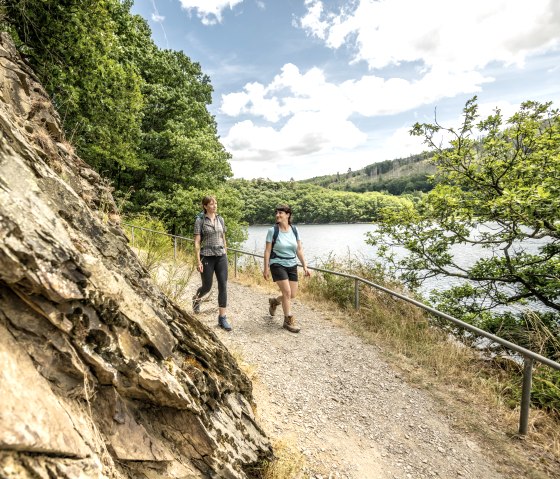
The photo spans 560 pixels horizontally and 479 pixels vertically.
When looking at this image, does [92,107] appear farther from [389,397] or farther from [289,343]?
[389,397]

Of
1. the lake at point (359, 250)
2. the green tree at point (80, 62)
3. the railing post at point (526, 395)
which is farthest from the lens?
the lake at point (359, 250)

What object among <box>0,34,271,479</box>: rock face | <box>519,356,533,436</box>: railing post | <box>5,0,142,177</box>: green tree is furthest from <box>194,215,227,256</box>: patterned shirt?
<box>519,356,533,436</box>: railing post

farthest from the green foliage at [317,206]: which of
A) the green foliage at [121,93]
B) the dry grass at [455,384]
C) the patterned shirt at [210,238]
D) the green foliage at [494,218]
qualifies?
the patterned shirt at [210,238]

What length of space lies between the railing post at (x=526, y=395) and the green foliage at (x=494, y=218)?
2.75 meters

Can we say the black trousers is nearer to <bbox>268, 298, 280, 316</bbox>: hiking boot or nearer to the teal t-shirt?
the teal t-shirt

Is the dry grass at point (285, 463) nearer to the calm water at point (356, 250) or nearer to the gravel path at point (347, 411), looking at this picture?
the gravel path at point (347, 411)

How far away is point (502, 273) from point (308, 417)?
6126 mm

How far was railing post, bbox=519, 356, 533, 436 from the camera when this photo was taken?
10.7ft

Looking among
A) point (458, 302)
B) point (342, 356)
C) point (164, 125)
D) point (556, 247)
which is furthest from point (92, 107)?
point (556, 247)

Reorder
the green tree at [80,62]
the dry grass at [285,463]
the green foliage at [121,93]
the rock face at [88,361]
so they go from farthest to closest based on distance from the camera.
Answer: the green foliage at [121,93], the green tree at [80,62], the dry grass at [285,463], the rock face at [88,361]

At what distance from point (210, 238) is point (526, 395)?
4.36 meters

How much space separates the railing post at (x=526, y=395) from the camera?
3.25 meters

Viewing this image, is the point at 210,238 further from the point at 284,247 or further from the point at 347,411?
the point at 347,411

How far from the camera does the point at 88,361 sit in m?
1.69
